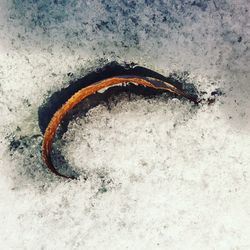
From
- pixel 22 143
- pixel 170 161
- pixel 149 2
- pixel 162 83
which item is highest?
pixel 149 2

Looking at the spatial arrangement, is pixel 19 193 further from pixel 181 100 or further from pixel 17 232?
pixel 181 100

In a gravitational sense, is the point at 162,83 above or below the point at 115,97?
above

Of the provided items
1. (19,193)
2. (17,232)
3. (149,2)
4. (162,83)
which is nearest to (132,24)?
(149,2)

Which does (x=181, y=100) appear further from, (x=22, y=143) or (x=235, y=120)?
(x=22, y=143)
